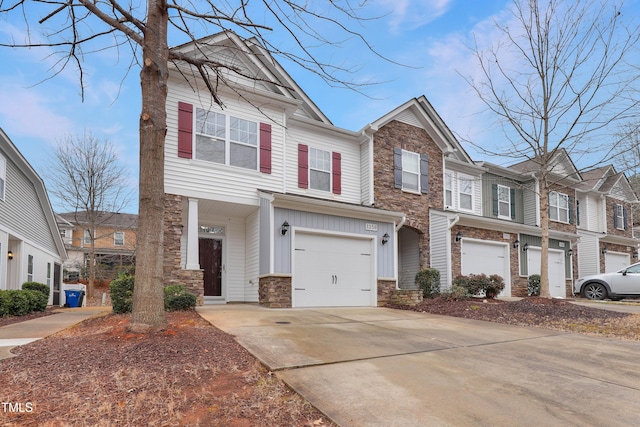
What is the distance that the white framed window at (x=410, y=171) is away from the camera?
14.7m

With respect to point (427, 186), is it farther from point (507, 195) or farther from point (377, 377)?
point (377, 377)

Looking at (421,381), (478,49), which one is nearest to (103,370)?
(421,381)

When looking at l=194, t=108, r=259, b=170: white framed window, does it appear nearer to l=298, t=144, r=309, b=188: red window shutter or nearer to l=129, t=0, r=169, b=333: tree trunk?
l=298, t=144, r=309, b=188: red window shutter

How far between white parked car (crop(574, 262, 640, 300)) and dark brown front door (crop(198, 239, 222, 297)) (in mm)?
13217

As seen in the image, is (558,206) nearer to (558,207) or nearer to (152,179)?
(558,207)

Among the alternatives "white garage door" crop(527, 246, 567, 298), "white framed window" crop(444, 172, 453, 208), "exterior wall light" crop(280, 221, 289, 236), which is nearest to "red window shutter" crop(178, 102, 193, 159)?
"exterior wall light" crop(280, 221, 289, 236)

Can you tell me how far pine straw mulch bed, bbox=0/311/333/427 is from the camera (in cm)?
302

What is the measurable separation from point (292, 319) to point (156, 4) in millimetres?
5889

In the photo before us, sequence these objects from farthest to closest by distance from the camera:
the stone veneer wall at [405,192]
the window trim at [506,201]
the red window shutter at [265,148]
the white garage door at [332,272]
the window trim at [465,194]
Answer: the window trim at [506,201] < the window trim at [465,194] < the stone veneer wall at [405,192] < the red window shutter at [265,148] < the white garage door at [332,272]

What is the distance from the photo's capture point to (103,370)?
13.0 ft

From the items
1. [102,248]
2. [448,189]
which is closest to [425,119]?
[448,189]

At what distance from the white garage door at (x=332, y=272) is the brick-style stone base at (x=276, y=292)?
29 centimetres

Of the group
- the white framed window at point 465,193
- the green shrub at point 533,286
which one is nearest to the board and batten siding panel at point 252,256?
the white framed window at point 465,193

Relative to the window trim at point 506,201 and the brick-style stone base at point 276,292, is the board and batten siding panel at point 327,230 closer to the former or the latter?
the brick-style stone base at point 276,292
